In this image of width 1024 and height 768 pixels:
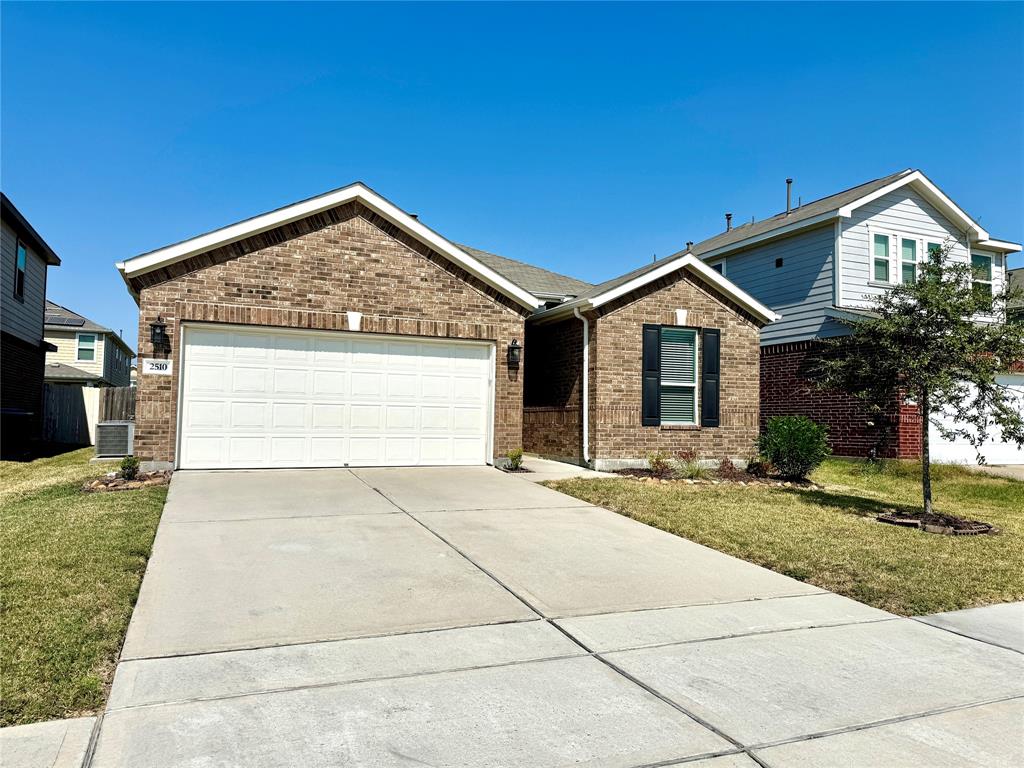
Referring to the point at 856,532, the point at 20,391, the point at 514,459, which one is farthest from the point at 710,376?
the point at 20,391

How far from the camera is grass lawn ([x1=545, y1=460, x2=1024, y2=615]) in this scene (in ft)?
19.2

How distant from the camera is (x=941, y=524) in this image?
330 inches

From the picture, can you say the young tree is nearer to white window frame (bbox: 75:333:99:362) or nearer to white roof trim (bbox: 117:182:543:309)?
white roof trim (bbox: 117:182:543:309)

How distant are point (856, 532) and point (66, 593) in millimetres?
7687

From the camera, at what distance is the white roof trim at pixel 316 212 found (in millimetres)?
11039

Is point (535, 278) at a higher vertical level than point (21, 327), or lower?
higher

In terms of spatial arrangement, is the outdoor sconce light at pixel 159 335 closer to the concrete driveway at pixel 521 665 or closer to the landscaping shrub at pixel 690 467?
the concrete driveway at pixel 521 665

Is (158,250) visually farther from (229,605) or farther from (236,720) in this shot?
(236,720)

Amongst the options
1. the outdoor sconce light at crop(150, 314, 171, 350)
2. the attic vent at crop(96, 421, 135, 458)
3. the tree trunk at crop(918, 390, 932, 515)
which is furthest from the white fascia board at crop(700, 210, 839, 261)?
the attic vent at crop(96, 421, 135, 458)

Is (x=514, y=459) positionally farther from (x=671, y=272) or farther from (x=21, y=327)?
(x=21, y=327)

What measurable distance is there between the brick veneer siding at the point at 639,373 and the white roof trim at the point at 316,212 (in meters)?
1.79

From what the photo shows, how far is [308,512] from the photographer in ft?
26.7

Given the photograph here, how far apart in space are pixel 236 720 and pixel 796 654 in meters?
3.16

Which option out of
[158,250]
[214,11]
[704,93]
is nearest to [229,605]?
[158,250]
